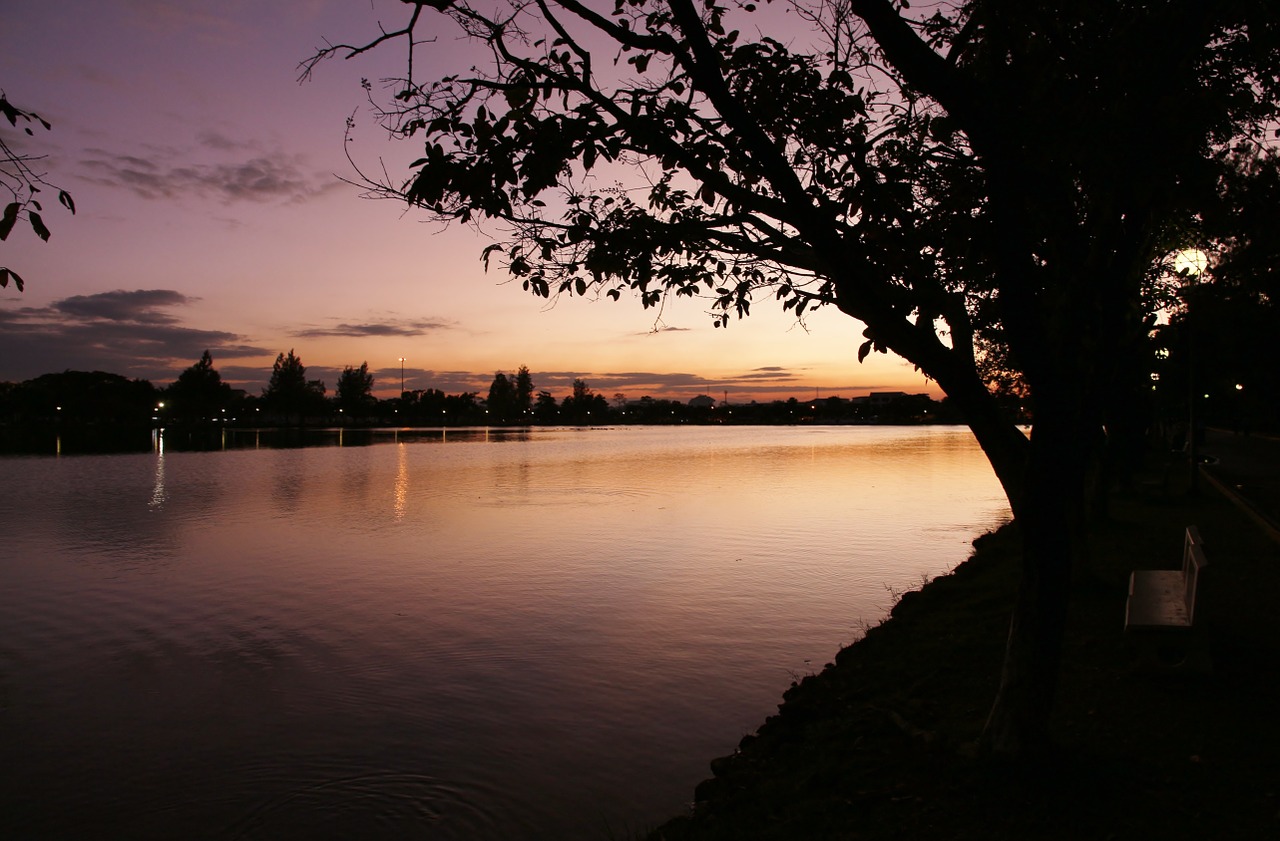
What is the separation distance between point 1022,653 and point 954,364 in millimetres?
1997

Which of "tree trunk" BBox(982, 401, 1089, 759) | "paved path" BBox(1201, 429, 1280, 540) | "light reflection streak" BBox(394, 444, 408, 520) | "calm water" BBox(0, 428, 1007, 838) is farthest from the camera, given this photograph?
"light reflection streak" BBox(394, 444, 408, 520)

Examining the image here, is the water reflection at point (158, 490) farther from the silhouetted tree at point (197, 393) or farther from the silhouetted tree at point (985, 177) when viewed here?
the silhouetted tree at point (197, 393)

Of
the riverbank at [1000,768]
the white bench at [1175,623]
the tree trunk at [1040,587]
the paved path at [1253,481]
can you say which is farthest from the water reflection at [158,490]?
the paved path at [1253,481]

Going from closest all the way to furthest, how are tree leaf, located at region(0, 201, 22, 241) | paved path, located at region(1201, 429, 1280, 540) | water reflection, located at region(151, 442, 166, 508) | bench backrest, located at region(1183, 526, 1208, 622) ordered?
1. tree leaf, located at region(0, 201, 22, 241)
2. bench backrest, located at region(1183, 526, 1208, 622)
3. paved path, located at region(1201, 429, 1280, 540)
4. water reflection, located at region(151, 442, 166, 508)

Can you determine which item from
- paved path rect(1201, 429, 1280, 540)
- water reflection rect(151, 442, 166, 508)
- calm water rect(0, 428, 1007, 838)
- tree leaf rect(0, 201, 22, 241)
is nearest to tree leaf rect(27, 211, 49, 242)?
tree leaf rect(0, 201, 22, 241)

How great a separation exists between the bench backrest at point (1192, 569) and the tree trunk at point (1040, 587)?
8.21ft

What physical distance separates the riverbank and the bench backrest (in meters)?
0.17

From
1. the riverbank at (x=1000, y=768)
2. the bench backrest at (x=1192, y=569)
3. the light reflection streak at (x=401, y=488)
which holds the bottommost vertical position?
the light reflection streak at (x=401, y=488)

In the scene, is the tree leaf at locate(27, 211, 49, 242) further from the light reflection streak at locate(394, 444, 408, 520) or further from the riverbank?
the light reflection streak at locate(394, 444, 408, 520)

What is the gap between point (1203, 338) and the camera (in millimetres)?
31359

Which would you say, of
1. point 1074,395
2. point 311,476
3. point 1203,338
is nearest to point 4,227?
point 1074,395

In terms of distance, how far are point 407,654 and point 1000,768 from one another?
26.4 ft

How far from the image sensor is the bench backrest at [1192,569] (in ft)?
23.9

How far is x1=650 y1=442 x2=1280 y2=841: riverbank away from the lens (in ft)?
17.5
